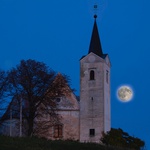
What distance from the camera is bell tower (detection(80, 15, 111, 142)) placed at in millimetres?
58094

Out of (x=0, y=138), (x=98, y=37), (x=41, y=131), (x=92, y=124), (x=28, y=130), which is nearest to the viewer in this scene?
(x=0, y=138)

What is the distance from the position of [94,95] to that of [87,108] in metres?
1.84

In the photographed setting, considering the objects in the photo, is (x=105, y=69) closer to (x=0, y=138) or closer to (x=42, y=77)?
(x=42, y=77)

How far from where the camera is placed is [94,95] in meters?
59.1

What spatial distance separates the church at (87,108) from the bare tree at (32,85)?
10.7 meters

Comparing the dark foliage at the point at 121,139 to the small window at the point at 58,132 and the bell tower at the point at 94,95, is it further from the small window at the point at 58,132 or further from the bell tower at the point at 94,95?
the small window at the point at 58,132

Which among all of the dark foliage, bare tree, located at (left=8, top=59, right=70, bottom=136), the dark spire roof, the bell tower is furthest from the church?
bare tree, located at (left=8, top=59, right=70, bottom=136)

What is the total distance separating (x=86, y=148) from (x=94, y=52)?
36703 millimetres

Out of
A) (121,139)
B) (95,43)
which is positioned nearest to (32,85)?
(121,139)

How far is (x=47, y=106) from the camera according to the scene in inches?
1892

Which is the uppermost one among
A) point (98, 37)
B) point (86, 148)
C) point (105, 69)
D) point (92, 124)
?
point (98, 37)

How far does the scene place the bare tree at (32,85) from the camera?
46.3 meters

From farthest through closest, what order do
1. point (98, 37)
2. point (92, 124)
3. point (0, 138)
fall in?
1. point (98, 37)
2. point (92, 124)
3. point (0, 138)

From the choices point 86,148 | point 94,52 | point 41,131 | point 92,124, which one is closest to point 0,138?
point 86,148
